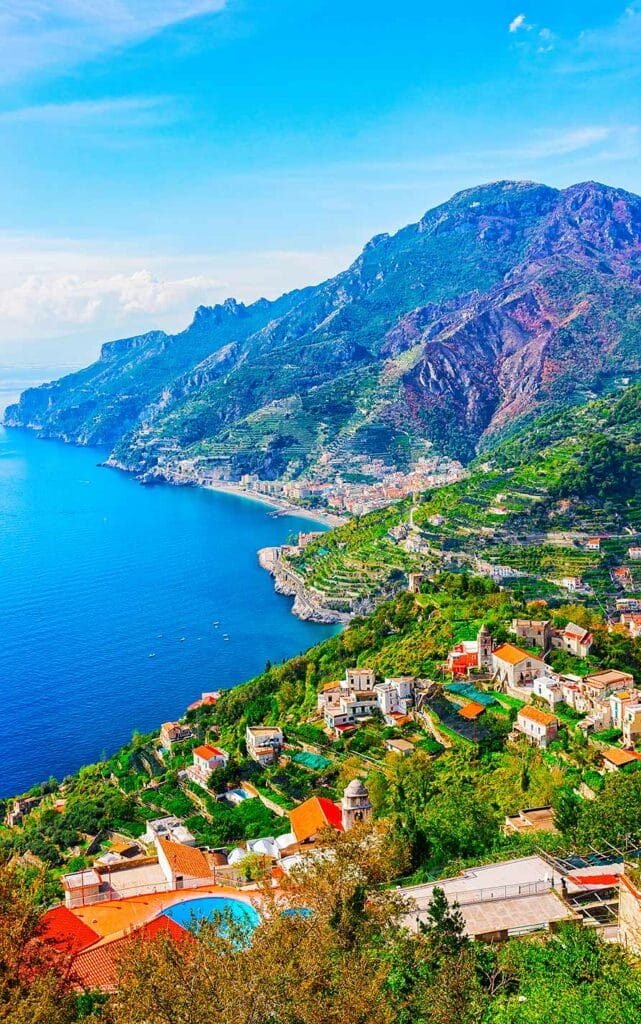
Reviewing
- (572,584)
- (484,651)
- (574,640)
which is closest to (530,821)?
(484,651)

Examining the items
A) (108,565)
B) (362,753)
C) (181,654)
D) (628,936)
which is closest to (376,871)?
(628,936)

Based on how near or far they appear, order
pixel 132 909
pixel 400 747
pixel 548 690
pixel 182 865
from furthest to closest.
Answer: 1. pixel 400 747
2. pixel 548 690
3. pixel 182 865
4. pixel 132 909

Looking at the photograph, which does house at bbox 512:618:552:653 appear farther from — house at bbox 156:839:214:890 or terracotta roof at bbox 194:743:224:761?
house at bbox 156:839:214:890

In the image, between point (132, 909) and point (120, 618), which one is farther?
point (120, 618)

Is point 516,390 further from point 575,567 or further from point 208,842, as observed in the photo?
point 208,842

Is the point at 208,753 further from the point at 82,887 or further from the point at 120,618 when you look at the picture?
the point at 120,618
